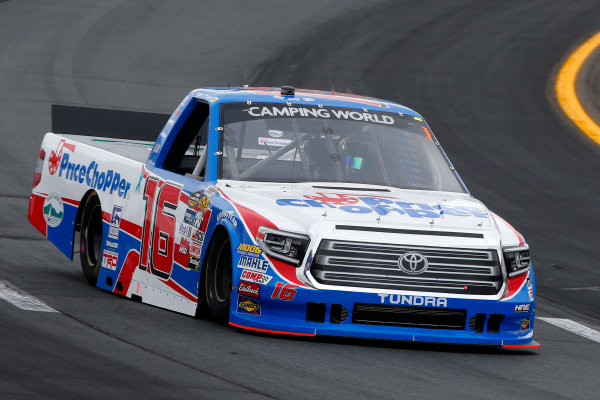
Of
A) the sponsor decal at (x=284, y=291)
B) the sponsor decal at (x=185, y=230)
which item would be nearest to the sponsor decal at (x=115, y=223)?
the sponsor decal at (x=185, y=230)

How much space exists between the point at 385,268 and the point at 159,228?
200cm

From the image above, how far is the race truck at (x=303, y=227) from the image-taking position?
7.70 meters

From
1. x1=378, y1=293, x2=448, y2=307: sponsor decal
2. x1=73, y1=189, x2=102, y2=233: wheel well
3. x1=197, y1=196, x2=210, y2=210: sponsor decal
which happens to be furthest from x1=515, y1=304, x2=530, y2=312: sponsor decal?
x1=73, y1=189, x2=102, y2=233: wheel well

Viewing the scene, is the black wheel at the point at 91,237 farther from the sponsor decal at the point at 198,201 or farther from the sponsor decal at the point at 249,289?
the sponsor decal at the point at 249,289

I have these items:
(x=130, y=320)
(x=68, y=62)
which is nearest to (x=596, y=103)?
(x=68, y=62)

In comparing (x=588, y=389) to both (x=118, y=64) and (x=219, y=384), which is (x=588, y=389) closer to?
(x=219, y=384)

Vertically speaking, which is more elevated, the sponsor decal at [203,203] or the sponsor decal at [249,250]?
the sponsor decal at [203,203]

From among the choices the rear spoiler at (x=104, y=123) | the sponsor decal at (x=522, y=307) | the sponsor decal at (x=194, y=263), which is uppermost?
the rear spoiler at (x=104, y=123)

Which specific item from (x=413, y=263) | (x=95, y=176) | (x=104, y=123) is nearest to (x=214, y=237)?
(x=413, y=263)

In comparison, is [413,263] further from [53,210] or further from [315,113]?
[53,210]

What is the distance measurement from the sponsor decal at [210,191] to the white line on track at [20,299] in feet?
3.96

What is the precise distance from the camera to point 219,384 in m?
6.36

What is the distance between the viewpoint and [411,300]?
7.70m

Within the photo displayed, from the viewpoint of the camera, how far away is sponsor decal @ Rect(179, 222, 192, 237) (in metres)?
8.57
